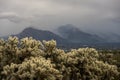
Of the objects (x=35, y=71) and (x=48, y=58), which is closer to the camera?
(x=35, y=71)

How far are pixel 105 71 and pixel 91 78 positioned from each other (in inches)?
274

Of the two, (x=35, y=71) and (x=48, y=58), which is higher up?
(x=48, y=58)

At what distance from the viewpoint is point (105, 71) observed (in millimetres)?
77500

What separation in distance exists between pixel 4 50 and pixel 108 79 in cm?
2730

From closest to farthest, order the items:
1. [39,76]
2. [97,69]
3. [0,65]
A: [39,76], [0,65], [97,69]

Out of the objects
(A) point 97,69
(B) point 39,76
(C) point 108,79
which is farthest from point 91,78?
(B) point 39,76

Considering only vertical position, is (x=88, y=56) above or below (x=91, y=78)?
above

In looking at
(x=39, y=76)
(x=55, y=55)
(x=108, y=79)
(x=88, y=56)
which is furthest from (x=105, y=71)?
(x=39, y=76)

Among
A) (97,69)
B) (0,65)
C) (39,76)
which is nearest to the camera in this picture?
(39,76)

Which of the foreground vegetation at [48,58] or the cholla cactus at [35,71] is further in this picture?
the foreground vegetation at [48,58]

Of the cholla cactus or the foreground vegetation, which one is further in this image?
the foreground vegetation

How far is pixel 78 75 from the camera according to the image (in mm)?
70750

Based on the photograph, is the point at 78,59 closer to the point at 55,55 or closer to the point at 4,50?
the point at 55,55

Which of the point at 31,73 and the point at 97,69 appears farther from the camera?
the point at 97,69
